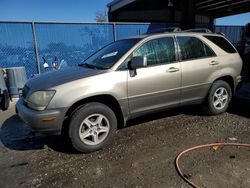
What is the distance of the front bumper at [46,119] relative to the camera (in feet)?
11.6

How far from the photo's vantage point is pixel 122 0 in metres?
16.7

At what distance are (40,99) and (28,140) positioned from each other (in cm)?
132

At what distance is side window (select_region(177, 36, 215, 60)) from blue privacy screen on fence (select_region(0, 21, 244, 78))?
5.59 meters

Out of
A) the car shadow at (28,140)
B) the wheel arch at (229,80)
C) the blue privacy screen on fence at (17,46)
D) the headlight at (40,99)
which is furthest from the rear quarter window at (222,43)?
the blue privacy screen on fence at (17,46)

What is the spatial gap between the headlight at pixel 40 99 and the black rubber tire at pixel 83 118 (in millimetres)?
432

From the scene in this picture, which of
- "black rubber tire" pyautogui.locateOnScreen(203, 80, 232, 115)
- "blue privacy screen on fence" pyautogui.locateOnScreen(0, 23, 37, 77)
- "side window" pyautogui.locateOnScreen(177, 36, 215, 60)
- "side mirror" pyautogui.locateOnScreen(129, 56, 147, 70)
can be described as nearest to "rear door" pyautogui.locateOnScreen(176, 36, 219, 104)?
"side window" pyautogui.locateOnScreen(177, 36, 215, 60)

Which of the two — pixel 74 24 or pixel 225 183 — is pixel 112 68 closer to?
pixel 225 183

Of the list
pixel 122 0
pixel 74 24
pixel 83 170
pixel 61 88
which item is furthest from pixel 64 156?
pixel 122 0

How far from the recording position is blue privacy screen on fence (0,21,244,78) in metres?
8.34

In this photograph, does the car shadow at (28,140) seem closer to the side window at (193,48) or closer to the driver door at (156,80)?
the driver door at (156,80)

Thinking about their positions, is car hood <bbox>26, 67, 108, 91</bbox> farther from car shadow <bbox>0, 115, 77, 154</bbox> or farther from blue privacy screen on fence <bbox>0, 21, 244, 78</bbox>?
blue privacy screen on fence <bbox>0, 21, 244, 78</bbox>

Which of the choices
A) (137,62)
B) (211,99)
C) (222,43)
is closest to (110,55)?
(137,62)

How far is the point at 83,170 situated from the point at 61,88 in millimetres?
1197

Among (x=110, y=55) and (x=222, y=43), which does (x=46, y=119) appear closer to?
(x=110, y=55)
